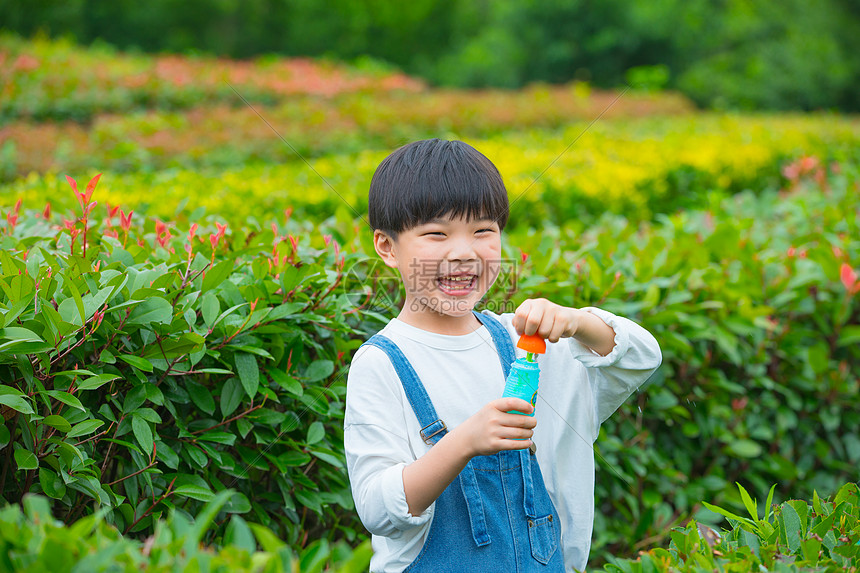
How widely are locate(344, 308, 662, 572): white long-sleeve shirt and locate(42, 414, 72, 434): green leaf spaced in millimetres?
614

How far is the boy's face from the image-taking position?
156cm

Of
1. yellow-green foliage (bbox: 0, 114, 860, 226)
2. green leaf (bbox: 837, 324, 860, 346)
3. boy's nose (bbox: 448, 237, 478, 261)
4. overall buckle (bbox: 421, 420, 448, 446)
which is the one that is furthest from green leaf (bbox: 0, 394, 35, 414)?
green leaf (bbox: 837, 324, 860, 346)

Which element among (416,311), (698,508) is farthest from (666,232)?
(416,311)

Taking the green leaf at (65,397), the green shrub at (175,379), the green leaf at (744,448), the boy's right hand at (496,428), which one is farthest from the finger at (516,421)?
the green leaf at (744,448)

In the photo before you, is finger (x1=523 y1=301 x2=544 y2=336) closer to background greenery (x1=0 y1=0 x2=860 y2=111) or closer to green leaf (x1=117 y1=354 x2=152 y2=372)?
green leaf (x1=117 y1=354 x2=152 y2=372)

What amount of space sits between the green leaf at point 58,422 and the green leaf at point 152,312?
0.25 m

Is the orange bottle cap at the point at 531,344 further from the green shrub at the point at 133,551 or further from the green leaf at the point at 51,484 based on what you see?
the green leaf at the point at 51,484

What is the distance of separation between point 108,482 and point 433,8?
28.2m

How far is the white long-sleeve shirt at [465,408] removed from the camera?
1431mm

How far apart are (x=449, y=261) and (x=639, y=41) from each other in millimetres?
21870

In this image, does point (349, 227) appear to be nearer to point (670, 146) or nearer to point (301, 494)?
point (301, 494)

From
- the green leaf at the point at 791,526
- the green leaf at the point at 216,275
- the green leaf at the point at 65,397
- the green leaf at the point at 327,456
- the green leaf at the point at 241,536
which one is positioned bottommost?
the green leaf at the point at 327,456

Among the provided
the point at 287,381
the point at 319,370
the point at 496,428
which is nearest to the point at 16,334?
the point at 287,381

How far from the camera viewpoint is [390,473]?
4.53 ft
